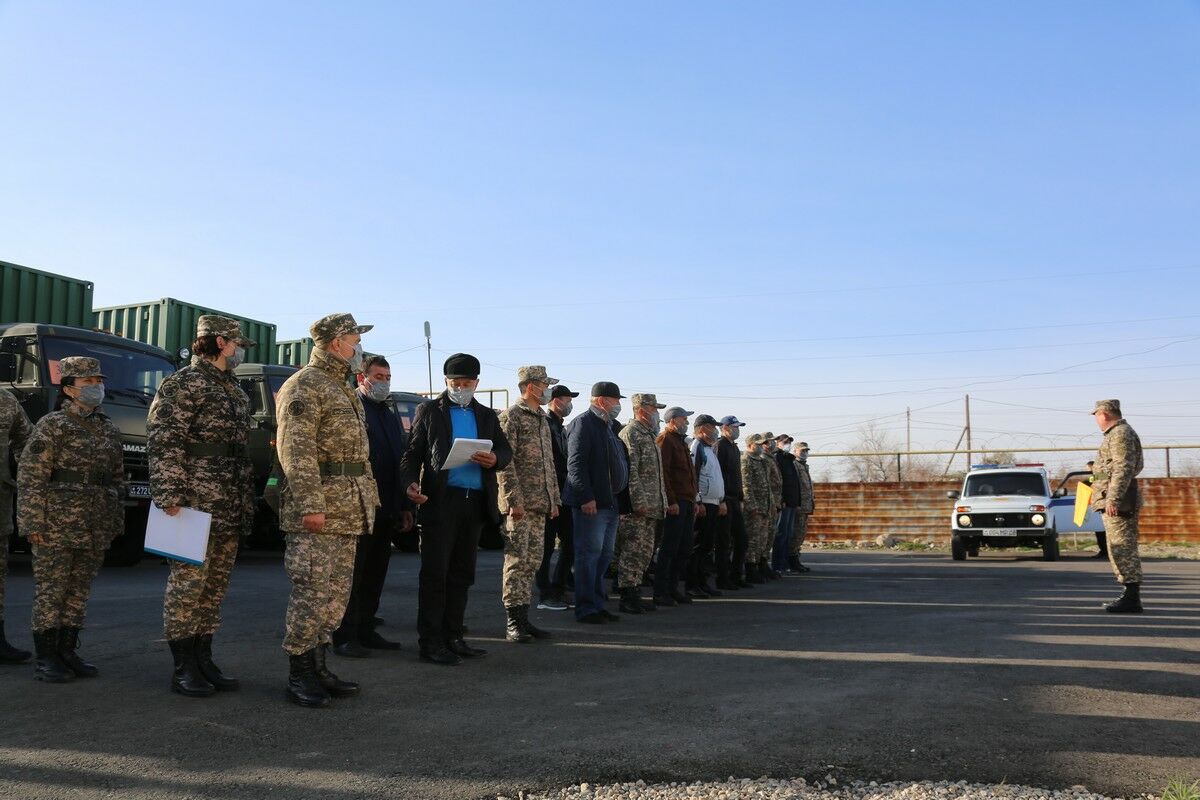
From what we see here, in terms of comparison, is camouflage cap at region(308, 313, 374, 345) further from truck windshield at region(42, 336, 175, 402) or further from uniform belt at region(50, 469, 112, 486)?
truck windshield at region(42, 336, 175, 402)

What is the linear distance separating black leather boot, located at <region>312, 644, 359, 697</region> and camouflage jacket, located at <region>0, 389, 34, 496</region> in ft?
8.14

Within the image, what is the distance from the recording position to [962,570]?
15.2 meters

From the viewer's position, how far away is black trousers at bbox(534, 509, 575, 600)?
371 inches

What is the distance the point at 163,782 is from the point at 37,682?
Answer: 2.09 m

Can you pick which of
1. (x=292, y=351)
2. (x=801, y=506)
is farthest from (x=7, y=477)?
(x=292, y=351)

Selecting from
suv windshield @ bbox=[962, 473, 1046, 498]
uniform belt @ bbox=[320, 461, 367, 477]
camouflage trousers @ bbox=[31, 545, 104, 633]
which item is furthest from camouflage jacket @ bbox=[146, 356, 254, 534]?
suv windshield @ bbox=[962, 473, 1046, 498]

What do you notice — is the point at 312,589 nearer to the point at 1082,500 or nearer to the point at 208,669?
the point at 208,669

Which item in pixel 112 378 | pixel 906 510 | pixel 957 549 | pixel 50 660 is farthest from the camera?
pixel 906 510

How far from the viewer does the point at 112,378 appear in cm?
1155

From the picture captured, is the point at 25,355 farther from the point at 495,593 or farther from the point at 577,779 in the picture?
the point at 577,779

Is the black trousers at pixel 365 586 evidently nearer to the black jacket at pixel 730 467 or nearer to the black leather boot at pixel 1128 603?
the black jacket at pixel 730 467

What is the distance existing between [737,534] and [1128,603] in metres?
4.11

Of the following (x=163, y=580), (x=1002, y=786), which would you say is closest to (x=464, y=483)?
(x=1002, y=786)

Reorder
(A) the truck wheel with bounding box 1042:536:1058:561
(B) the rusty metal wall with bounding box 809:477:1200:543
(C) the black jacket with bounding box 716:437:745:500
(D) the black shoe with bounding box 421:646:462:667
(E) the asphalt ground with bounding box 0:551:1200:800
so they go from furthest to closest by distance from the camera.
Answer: (B) the rusty metal wall with bounding box 809:477:1200:543, (A) the truck wheel with bounding box 1042:536:1058:561, (C) the black jacket with bounding box 716:437:745:500, (D) the black shoe with bounding box 421:646:462:667, (E) the asphalt ground with bounding box 0:551:1200:800
